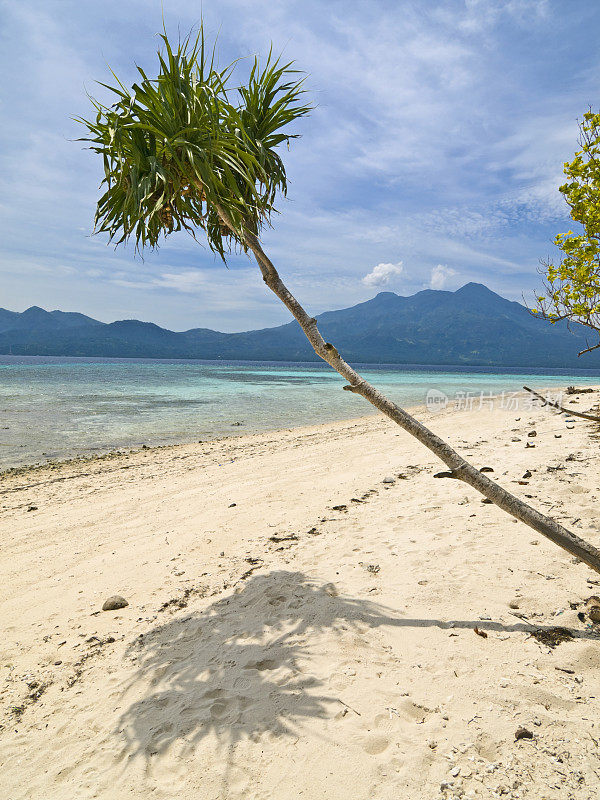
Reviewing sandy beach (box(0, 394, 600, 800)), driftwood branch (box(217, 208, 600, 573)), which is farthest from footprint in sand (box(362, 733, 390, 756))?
driftwood branch (box(217, 208, 600, 573))

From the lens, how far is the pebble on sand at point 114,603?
4.25 meters

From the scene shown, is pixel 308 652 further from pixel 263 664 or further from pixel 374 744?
pixel 374 744

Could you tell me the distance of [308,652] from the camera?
323 centimetres

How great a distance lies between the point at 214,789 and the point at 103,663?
165 centimetres

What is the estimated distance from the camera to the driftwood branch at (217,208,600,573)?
318cm

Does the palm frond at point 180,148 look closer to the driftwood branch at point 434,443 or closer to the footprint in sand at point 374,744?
the driftwood branch at point 434,443

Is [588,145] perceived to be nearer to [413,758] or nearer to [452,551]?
[452,551]

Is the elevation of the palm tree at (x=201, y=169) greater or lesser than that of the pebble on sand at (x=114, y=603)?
greater

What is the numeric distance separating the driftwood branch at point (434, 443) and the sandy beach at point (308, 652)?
2.27 feet

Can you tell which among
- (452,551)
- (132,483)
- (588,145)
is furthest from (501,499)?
(132,483)

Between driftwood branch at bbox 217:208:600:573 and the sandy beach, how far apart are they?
692 millimetres

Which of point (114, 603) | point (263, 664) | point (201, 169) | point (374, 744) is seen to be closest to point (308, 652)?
point (263, 664)

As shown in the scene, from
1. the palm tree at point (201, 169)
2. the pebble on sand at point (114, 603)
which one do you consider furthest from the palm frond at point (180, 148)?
the pebble on sand at point (114, 603)

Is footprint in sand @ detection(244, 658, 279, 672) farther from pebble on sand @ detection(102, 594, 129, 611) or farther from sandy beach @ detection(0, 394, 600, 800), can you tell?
pebble on sand @ detection(102, 594, 129, 611)
